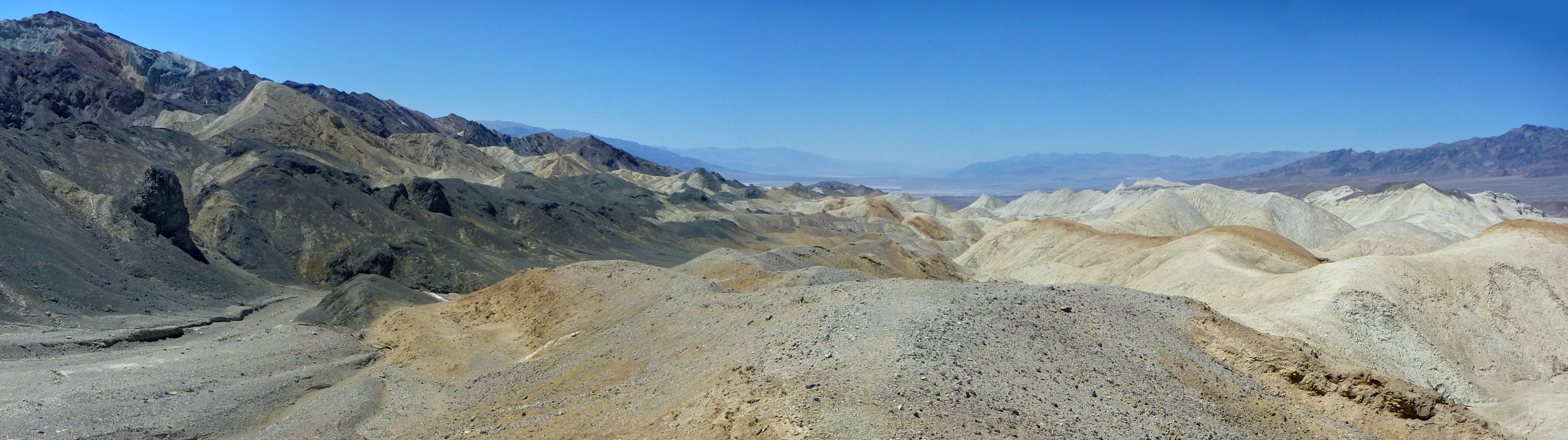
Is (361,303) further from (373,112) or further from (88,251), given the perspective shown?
(373,112)


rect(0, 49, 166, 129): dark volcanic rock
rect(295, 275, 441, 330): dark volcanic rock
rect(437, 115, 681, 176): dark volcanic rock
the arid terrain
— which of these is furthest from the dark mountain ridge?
rect(437, 115, 681, 176): dark volcanic rock

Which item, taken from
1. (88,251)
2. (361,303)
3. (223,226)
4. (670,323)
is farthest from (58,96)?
(670,323)

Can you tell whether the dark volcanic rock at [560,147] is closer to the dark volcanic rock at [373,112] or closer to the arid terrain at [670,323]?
the dark volcanic rock at [373,112]

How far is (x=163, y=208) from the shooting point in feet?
114

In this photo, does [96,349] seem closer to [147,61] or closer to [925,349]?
[925,349]

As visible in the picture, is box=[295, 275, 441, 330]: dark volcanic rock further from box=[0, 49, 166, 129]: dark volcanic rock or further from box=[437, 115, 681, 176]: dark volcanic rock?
box=[437, 115, 681, 176]: dark volcanic rock

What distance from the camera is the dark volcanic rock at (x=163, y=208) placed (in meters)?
34.5

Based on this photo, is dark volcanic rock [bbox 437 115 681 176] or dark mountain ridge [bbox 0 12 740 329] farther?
dark volcanic rock [bbox 437 115 681 176]

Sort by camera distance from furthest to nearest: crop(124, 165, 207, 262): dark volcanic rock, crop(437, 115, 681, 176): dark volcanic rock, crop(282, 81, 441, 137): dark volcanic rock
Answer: crop(437, 115, 681, 176): dark volcanic rock < crop(282, 81, 441, 137): dark volcanic rock < crop(124, 165, 207, 262): dark volcanic rock

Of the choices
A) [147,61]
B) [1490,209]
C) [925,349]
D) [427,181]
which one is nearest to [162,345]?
[925,349]

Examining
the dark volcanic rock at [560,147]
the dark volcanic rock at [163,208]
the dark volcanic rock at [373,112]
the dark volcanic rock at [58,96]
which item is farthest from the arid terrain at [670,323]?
the dark volcanic rock at [560,147]

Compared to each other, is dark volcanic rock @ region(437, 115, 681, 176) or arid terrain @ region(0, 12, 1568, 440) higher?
dark volcanic rock @ region(437, 115, 681, 176)

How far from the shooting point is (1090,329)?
13.6 meters

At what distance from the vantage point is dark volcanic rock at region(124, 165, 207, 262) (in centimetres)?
3450
